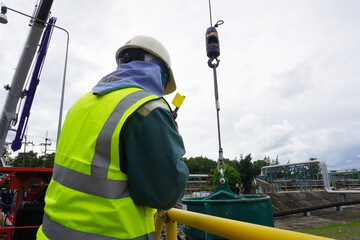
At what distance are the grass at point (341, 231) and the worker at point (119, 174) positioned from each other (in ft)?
18.3

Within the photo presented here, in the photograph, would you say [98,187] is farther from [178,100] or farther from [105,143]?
[178,100]

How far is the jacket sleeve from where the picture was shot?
100 cm

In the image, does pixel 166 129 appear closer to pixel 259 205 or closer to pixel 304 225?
pixel 259 205

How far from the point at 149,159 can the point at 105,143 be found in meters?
0.20

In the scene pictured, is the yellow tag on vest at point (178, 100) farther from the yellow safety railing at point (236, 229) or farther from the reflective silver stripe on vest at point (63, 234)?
the reflective silver stripe on vest at point (63, 234)

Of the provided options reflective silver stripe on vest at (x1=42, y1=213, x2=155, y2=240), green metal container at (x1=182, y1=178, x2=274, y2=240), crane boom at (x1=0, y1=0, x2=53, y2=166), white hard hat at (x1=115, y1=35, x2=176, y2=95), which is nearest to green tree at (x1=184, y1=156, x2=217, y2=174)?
crane boom at (x1=0, y1=0, x2=53, y2=166)

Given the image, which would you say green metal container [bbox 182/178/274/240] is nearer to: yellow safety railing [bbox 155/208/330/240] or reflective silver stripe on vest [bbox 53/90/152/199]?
yellow safety railing [bbox 155/208/330/240]

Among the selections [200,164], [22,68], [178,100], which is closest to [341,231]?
[178,100]

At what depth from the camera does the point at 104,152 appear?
3.34ft

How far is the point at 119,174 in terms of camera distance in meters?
1.02

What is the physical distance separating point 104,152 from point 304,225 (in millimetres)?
7664

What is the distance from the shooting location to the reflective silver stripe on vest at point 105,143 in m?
1.00

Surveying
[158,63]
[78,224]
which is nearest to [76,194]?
[78,224]

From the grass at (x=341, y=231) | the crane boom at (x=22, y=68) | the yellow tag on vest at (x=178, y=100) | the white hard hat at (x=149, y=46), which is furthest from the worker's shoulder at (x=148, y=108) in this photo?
the crane boom at (x=22, y=68)
